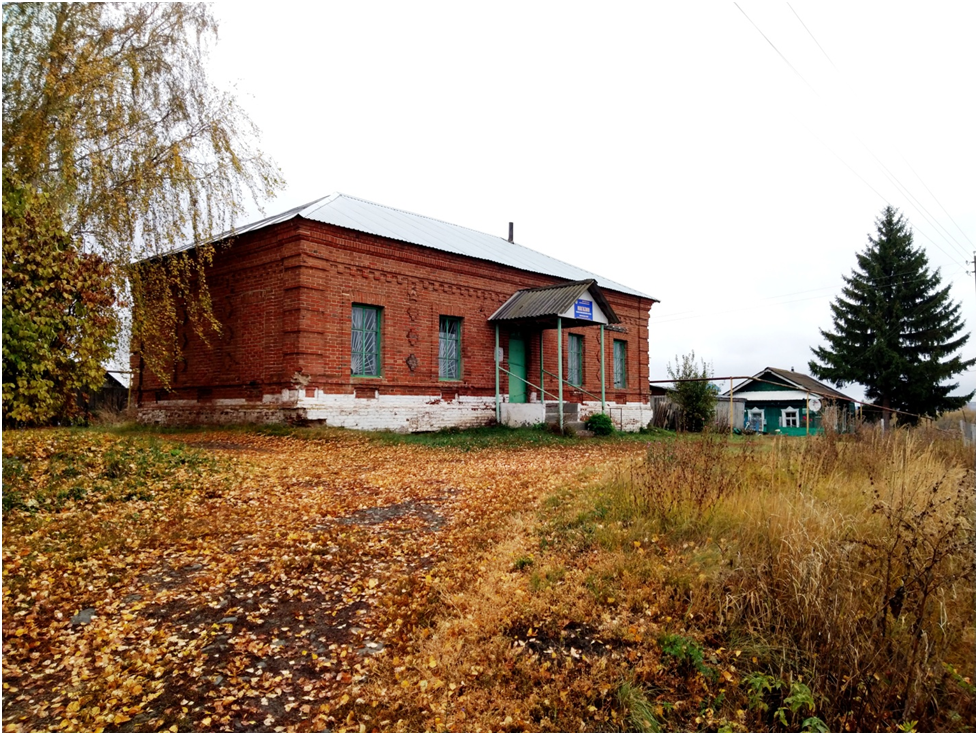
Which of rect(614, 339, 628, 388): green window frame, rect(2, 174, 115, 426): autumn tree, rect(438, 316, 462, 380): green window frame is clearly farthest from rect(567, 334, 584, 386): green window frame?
rect(2, 174, 115, 426): autumn tree

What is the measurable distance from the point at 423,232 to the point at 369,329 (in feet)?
14.7

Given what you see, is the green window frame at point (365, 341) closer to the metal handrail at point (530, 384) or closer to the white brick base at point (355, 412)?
the white brick base at point (355, 412)

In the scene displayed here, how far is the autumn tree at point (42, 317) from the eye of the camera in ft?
21.0

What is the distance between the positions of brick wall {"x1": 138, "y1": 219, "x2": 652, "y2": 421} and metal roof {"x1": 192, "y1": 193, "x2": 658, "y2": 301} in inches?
13.0

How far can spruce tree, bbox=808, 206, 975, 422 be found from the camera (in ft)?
95.2

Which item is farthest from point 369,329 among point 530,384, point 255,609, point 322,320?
point 255,609

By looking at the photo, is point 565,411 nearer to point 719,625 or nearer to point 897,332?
point 719,625

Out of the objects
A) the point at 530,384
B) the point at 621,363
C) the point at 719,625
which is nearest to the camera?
the point at 719,625

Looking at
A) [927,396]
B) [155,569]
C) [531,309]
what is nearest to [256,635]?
[155,569]

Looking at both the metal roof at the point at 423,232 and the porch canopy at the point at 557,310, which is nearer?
the metal roof at the point at 423,232

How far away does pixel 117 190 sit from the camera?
11.6 m

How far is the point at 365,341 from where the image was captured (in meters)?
15.7

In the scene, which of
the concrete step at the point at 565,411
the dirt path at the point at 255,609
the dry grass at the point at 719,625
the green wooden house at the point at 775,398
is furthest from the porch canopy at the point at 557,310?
the green wooden house at the point at 775,398

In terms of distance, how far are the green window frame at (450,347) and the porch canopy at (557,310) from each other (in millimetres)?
1216
